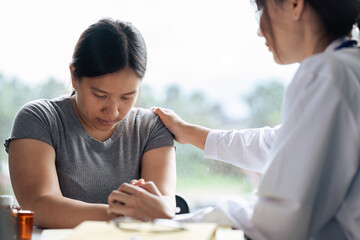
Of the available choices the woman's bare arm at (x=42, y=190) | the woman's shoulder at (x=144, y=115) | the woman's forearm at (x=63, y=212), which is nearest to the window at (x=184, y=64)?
the woman's shoulder at (x=144, y=115)

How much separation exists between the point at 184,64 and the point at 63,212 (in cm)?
164

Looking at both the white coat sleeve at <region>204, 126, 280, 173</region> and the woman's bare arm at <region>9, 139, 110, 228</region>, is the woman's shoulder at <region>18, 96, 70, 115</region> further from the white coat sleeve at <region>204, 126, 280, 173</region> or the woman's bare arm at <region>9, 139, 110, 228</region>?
Answer: the white coat sleeve at <region>204, 126, 280, 173</region>

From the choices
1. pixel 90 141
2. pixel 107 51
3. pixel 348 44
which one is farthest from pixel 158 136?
pixel 348 44

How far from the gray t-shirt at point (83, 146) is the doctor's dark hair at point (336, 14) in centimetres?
80

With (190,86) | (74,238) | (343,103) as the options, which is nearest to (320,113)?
(343,103)

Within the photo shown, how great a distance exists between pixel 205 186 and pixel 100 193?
1.41 metres

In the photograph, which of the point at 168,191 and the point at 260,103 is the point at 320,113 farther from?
the point at 260,103

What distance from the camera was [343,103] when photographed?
3.24ft

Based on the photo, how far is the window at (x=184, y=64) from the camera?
278 centimetres

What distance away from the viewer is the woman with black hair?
1.53 m

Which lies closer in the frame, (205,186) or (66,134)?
(66,134)

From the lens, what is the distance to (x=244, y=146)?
1712mm

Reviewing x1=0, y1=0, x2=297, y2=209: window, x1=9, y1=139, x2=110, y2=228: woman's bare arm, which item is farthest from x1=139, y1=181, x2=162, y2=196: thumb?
x1=0, y1=0, x2=297, y2=209: window

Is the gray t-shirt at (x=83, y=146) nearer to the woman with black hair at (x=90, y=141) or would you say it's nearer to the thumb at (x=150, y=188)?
the woman with black hair at (x=90, y=141)
